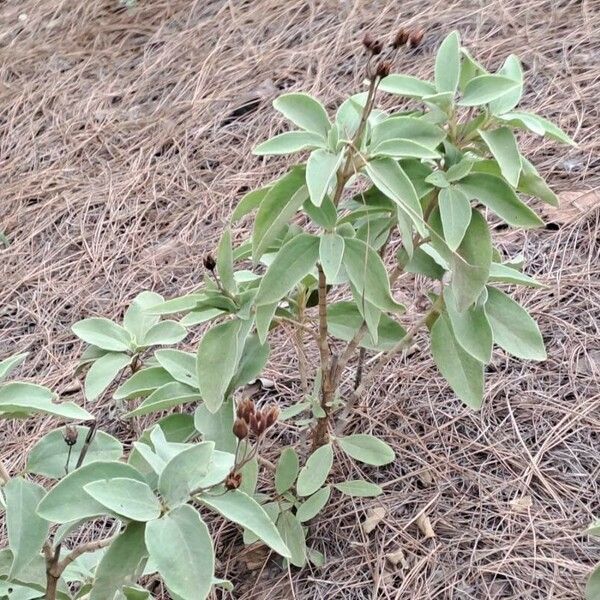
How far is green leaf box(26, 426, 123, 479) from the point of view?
1.22 m

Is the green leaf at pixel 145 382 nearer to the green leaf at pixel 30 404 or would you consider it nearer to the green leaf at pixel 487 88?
the green leaf at pixel 30 404

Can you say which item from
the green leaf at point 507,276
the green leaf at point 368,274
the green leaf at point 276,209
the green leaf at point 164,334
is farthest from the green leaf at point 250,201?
the green leaf at point 507,276

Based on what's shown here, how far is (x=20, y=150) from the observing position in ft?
10.2

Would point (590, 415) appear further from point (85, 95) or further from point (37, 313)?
point (85, 95)

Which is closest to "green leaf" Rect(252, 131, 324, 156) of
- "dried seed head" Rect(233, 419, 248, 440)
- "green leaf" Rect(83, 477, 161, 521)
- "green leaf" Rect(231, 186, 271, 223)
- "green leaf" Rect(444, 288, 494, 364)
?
"green leaf" Rect(231, 186, 271, 223)

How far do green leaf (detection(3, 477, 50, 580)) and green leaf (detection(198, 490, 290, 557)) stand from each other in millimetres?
267

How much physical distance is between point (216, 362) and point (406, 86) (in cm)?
56

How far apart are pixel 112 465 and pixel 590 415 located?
3.62 ft

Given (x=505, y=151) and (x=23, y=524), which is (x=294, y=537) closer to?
(x=23, y=524)

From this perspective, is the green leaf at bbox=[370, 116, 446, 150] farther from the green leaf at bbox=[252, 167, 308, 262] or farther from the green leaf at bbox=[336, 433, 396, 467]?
the green leaf at bbox=[336, 433, 396, 467]

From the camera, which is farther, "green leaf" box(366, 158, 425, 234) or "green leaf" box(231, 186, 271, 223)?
"green leaf" box(231, 186, 271, 223)

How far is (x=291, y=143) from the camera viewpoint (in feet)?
3.95

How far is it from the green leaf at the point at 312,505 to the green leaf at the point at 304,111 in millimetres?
692

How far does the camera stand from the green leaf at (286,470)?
1485 millimetres
